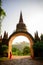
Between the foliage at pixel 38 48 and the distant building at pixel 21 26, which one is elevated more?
the distant building at pixel 21 26

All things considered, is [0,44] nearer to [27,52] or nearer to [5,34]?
[5,34]

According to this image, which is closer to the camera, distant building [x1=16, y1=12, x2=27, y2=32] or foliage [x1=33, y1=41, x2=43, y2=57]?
foliage [x1=33, y1=41, x2=43, y2=57]

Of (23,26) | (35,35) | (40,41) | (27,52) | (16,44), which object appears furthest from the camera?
(16,44)

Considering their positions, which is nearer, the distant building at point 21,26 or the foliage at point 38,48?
the foliage at point 38,48

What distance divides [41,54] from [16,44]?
28.6 metres

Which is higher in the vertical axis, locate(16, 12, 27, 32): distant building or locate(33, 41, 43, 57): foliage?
locate(16, 12, 27, 32): distant building

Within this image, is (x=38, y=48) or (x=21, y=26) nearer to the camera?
(x=38, y=48)

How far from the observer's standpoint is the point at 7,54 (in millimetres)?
17859

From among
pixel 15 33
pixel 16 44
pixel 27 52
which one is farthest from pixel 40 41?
pixel 16 44

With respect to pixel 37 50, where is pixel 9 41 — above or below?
above

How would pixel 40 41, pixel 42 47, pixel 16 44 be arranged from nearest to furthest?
pixel 42 47
pixel 40 41
pixel 16 44

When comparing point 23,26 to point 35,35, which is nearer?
point 35,35

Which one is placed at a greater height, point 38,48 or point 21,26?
point 21,26

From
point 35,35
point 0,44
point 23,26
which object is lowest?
point 0,44
